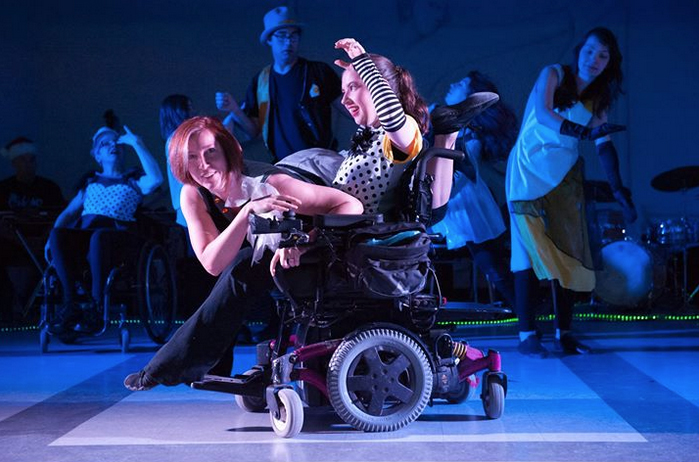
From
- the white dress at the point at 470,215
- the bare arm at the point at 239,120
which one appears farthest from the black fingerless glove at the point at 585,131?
the bare arm at the point at 239,120

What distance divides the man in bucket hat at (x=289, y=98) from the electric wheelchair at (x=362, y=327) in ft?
8.99

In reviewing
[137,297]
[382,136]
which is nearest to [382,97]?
[382,136]

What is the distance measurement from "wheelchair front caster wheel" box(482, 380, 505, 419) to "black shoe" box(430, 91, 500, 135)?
0.70 m

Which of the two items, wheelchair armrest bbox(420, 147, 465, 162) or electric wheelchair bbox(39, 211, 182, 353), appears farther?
electric wheelchair bbox(39, 211, 182, 353)

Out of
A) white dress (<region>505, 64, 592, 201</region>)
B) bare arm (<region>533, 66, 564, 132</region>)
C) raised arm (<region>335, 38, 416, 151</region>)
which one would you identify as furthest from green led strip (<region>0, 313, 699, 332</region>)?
raised arm (<region>335, 38, 416, 151</region>)

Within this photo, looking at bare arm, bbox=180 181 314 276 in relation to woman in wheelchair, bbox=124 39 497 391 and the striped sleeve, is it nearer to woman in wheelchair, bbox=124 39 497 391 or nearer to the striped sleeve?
woman in wheelchair, bbox=124 39 497 391

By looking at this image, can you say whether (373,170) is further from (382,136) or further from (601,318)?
(601,318)

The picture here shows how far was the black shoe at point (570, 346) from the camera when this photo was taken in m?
4.53

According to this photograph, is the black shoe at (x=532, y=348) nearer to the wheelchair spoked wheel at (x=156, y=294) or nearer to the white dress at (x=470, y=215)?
the white dress at (x=470, y=215)

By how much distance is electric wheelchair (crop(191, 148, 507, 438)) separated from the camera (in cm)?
263

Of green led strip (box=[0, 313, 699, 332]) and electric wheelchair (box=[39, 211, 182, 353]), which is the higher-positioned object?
electric wheelchair (box=[39, 211, 182, 353])

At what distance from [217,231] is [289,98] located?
2860mm

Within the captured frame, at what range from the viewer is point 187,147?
268 cm

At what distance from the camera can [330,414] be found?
305 centimetres
